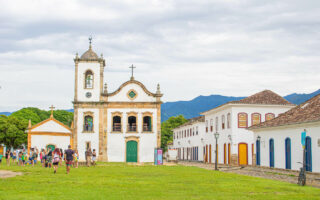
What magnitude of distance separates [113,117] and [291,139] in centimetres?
2232

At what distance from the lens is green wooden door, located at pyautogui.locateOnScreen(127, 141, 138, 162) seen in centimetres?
4453

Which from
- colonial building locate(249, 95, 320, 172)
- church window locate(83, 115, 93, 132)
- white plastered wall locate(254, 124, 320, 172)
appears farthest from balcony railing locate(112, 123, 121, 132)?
white plastered wall locate(254, 124, 320, 172)

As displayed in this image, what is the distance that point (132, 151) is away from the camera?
146 feet

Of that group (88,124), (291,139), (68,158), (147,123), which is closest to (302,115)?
(291,139)

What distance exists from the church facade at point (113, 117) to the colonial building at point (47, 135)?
143 centimetres

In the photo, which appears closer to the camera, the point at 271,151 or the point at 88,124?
the point at 271,151

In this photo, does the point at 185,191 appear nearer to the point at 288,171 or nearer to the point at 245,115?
the point at 288,171

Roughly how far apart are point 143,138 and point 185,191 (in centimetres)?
3183

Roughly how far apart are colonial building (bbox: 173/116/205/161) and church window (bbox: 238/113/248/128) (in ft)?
41.9

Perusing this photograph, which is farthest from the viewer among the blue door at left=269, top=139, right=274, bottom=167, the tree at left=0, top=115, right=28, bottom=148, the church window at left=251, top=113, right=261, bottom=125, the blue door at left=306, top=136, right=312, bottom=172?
the tree at left=0, top=115, right=28, bottom=148

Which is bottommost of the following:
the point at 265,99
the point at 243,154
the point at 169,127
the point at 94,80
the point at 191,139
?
the point at 243,154

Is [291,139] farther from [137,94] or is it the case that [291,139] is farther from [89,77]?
[89,77]

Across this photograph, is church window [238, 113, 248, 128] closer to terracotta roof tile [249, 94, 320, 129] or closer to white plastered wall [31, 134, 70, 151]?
terracotta roof tile [249, 94, 320, 129]

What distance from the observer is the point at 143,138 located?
44844 millimetres
